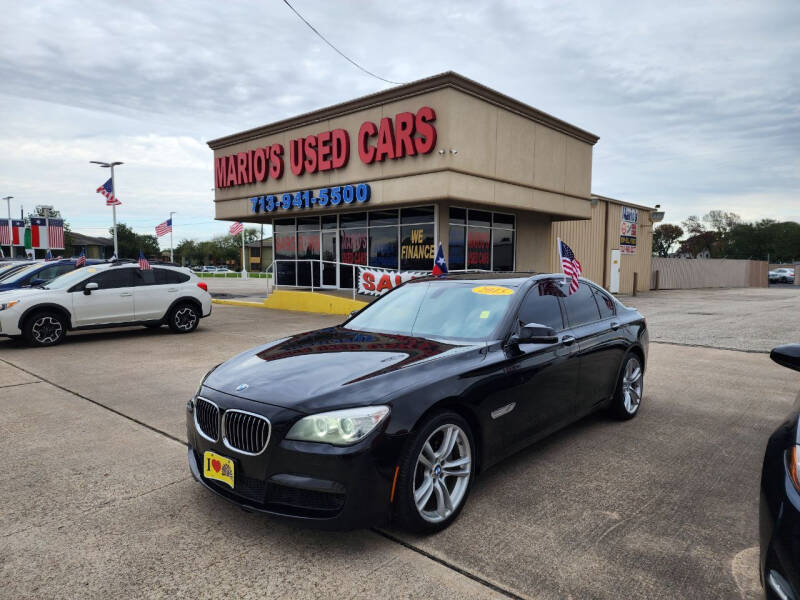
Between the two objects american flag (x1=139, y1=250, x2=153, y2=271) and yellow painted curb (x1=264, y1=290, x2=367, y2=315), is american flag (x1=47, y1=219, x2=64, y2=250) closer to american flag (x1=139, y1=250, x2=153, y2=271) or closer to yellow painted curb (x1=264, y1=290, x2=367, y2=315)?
yellow painted curb (x1=264, y1=290, x2=367, y2=315)

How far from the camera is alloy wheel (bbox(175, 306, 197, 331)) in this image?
38.4 ft

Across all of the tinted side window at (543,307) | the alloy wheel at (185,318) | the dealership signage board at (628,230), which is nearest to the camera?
the tinted side window at (543,307)

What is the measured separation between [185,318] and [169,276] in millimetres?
983

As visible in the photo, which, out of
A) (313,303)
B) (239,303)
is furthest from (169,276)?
(239,303)

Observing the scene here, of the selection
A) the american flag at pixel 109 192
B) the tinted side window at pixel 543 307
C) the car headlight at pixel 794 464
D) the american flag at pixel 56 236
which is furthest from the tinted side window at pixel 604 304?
the american flag at pixel 56 236

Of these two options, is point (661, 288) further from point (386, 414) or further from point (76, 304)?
point (386, 414)

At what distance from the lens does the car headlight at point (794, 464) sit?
6.57 feet

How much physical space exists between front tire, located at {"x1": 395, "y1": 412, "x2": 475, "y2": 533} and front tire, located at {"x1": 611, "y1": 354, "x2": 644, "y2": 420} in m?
2.44

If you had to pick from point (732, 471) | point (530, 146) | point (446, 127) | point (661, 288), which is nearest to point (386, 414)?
point (732, 471)

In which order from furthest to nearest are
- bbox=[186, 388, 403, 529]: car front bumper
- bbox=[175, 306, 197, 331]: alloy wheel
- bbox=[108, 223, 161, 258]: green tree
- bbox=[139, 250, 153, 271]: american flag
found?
1. bbox=[108, 223, 161, 258]: green tree
2. bbox=[175, 306, 197, 331]: alloy wheel
3. bbox=[139, 250, 153, 271]: american flag
4. bbox=[186, 388, 403, 529]: car front bumper

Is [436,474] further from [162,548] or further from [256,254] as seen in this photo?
[256,254]

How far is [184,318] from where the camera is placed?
1184cm

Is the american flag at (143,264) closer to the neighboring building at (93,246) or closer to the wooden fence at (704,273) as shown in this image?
the wooden fence at (704,273)

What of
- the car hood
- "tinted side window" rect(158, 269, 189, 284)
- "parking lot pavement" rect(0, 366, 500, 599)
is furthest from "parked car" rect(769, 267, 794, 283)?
"parking lot pavement" rect(0, 366, 500, 599)
